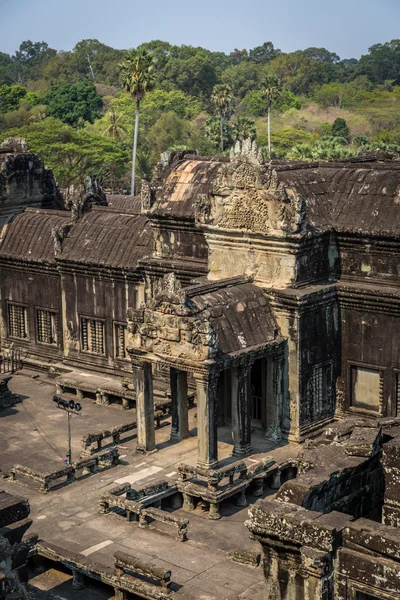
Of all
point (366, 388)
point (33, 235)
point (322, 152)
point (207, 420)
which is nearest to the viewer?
point (207, 420)

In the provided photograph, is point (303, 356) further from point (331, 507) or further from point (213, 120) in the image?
point (213, 120)

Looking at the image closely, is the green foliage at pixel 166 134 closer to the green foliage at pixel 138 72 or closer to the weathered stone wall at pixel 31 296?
the green foliage at pixel 138 72

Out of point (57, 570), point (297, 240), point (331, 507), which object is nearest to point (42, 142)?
point (297, 240)

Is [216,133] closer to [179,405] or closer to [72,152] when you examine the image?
[72,152]

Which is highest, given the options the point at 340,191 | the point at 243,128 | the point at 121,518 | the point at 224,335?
the point at 243,128

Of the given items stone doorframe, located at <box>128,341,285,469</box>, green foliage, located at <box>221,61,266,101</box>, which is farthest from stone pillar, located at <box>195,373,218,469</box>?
green foliage, located at <box>221,61,266,101</box>

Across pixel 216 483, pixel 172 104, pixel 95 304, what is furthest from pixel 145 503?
pixel 172 104
